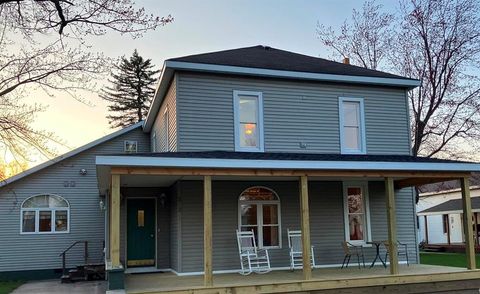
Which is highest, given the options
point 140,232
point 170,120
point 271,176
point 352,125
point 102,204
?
point 170,120

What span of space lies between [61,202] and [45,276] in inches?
95.6

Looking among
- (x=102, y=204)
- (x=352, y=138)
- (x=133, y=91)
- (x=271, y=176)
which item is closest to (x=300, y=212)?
(x=271, y=176)

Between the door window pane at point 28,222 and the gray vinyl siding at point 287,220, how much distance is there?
7.37 meters

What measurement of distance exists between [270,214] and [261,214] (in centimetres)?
26

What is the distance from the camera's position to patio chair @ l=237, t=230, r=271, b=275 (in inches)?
441

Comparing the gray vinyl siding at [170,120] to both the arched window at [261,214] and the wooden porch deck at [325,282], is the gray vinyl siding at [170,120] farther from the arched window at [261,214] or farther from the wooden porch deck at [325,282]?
the wooden porch deck at [325,282]

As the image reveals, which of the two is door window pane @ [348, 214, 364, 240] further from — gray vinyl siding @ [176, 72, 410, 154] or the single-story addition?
the single-story addition

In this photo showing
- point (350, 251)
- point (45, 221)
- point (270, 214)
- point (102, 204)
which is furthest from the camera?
point (45, 221)

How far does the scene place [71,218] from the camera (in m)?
16.6

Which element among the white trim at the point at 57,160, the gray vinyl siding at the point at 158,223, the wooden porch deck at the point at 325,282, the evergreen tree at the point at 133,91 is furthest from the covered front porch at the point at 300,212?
the evergreen tree at the point at 133,91

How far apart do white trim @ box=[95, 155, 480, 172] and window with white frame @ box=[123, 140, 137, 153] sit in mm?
8869

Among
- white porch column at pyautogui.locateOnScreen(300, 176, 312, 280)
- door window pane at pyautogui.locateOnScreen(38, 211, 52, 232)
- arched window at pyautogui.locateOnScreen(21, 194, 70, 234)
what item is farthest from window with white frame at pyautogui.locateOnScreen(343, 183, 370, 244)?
door window pane at pyautogui.locateOnScreen(38, 211, 52, 232)

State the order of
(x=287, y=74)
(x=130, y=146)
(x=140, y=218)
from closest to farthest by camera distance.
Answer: (x=287, y=74), (x=140, y=218), (x=130, y=146)

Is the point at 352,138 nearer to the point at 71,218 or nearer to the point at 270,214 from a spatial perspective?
the point at 270,214
